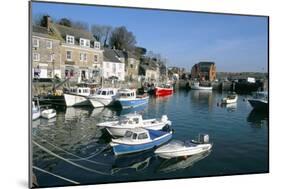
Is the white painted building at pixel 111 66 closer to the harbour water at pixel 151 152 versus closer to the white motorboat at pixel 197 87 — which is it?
the harbour water at pixel 151 152

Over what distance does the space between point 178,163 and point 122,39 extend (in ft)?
5.00

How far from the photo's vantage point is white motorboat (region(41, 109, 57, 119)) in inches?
163

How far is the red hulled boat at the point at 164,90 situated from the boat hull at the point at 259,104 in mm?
992

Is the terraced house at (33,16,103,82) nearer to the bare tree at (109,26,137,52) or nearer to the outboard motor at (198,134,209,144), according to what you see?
the bare tree at (109,26,137,52)

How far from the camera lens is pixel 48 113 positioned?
4.18 meters

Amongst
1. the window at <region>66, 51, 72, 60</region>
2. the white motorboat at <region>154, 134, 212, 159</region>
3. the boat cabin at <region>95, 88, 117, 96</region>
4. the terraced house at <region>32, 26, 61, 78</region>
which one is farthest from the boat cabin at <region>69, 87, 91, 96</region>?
the white motorboat at <region>154, 134, 212, 159</region>

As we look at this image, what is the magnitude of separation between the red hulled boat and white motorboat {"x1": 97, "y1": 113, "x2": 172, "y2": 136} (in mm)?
279

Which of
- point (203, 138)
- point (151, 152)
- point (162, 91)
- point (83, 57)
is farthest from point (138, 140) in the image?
point (83, 57)

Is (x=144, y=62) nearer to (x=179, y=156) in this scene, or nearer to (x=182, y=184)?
(x=179, y=156)

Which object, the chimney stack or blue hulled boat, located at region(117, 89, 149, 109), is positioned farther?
blue hulled boat, located at region(117, 89, 149, 109)

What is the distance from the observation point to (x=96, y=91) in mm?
4461

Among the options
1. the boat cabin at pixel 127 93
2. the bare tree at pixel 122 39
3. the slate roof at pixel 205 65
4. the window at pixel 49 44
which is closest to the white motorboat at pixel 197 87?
the slate roof at pixel 205 65

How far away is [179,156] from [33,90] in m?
1.76
